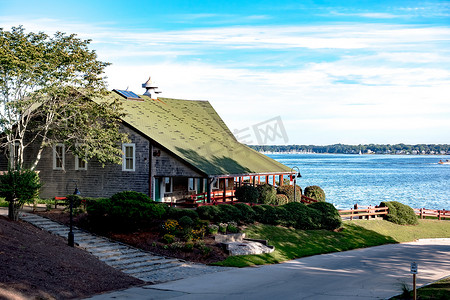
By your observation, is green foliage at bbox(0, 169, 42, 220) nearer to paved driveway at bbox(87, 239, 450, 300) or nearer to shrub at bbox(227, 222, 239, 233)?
paved driveway at bbox(87, 239, 450, 300)

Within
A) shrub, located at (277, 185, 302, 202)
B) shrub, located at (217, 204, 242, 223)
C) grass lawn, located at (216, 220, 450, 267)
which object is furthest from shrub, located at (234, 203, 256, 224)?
shrub, located at (277, 185, 302, 202)

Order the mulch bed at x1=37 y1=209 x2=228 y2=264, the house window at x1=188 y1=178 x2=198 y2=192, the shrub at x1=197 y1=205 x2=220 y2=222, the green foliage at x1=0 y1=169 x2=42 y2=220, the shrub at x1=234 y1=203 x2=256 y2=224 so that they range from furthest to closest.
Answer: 1. the house window at x1=188 y1=178 x2=198 y2=192
2. the shrub at x1=234 y1=203 x2=256 y2=224
3. the shrub at x1=197 y1=205 x2=220 y2=222
4. the green foliage at x1=0 y1=169 x2=42 y2=220
5. the mulch bed at x1=37 y1=209 x2=228 y2=264

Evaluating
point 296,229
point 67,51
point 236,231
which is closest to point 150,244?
point 236,231

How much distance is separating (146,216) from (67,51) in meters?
12.8

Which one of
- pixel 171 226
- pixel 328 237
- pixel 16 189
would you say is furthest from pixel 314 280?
pixel 16 189

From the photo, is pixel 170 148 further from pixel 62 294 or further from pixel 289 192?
pixel 62 294

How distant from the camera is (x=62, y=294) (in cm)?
1558

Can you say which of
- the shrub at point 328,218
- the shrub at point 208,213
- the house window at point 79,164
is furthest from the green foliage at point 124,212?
the shrub at point 328,218

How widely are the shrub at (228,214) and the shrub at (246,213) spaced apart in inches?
14.3

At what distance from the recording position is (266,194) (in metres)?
35.1

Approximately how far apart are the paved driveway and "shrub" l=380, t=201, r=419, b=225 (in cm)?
1232

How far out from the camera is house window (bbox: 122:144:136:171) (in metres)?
Answer: 32.2

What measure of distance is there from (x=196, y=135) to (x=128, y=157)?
6.37 m

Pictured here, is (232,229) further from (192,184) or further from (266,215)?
(192,184)
